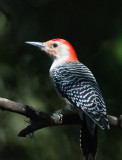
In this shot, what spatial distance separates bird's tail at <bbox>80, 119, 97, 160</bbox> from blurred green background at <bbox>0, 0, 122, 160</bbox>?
2.78 ft

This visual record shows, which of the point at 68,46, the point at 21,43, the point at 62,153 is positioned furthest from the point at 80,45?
the point at 62,153

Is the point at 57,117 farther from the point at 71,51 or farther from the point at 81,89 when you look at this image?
the point at 71,51

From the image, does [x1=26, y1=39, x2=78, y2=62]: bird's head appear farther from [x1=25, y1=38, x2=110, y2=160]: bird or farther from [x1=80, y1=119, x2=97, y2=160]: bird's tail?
[x1=80, y1=119, x2=97, y2=160]: bird's tail

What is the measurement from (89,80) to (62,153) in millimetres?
1654

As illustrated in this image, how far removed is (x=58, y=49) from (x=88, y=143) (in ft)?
6.06

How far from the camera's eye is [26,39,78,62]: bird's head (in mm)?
7648

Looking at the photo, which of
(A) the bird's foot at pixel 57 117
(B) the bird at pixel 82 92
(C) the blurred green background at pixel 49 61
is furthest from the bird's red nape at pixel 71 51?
(A) the bird's foot at pixel 57 117

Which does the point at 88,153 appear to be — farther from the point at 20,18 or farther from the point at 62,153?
the point at 20,18

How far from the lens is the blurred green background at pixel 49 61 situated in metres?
7.47

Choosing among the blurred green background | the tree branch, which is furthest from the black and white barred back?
the blurred green background

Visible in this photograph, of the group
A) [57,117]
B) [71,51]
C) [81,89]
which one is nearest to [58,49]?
[71,51]

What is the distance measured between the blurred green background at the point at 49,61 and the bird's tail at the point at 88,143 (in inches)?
33.4

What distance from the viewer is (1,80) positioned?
25.6 feet

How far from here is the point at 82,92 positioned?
645 centimetres
